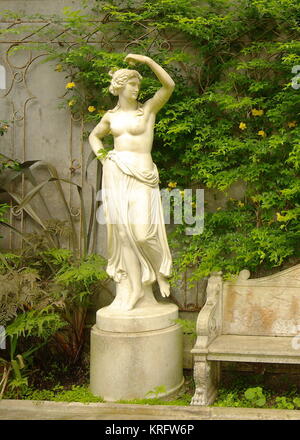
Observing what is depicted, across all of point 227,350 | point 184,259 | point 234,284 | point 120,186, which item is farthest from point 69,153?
point 227,350

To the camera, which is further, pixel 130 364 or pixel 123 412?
pixel 130 364

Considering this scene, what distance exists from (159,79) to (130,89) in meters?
0.23

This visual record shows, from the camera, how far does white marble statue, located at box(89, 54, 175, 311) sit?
402 centimetres

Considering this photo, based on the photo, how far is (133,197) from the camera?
4027 mm

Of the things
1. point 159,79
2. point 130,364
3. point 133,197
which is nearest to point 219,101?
point 159,79

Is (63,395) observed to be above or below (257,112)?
below

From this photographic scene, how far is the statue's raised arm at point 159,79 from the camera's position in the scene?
3.95 m

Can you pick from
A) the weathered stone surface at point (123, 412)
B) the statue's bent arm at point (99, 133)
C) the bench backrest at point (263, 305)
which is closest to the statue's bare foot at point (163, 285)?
the bench backrest at point (263, 305)

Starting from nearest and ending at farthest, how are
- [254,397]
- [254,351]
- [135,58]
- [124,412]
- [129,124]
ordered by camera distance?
[124,412] < [254,351] < [254,397] < [135,58] < [129,124]

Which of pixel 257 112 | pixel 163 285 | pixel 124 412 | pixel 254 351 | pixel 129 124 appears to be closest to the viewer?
pixel 124 412

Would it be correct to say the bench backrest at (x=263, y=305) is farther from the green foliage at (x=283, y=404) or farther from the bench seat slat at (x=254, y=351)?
the green foliage at (x=283, y=404)

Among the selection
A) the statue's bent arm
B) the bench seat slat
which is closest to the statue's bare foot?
the bench seat slat

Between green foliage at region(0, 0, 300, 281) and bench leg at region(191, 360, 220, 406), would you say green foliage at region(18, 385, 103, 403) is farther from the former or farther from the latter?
green foliage at region(0, 0, 300, 281)

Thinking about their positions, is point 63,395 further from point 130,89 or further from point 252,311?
point 130,89
